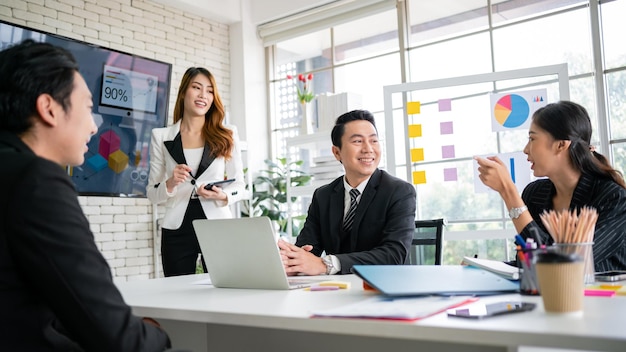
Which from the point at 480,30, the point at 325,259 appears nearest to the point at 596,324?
the point at 325,259

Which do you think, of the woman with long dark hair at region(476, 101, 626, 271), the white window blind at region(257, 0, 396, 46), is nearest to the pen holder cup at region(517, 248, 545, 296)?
the woman with long dark hair at region(476, 101, 626, 271)

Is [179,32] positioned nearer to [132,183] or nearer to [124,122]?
[124,122]

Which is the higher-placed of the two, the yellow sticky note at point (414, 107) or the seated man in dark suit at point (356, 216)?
the yellow sticky note at point (414, 107)

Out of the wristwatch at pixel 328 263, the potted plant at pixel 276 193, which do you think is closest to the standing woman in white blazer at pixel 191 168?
the wristwatch at pixel 328 263

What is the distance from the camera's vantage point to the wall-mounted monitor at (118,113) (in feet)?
15.1

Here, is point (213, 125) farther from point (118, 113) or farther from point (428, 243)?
point (118, 113)

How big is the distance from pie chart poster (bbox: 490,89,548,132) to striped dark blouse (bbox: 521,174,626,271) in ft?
7.23

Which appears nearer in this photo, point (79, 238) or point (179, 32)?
point (79, 238)

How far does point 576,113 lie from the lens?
2.06m

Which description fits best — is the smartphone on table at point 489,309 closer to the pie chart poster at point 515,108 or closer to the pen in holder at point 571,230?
the pen in holder at point 571,230

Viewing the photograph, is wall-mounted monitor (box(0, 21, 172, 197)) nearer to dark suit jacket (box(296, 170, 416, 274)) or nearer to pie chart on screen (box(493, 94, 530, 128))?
dark suit jacket (box(296, 170, 416, 274))

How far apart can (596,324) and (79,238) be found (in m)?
0.84

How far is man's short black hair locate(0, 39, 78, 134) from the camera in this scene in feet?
3.61

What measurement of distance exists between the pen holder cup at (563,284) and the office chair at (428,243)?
4.51 feet
